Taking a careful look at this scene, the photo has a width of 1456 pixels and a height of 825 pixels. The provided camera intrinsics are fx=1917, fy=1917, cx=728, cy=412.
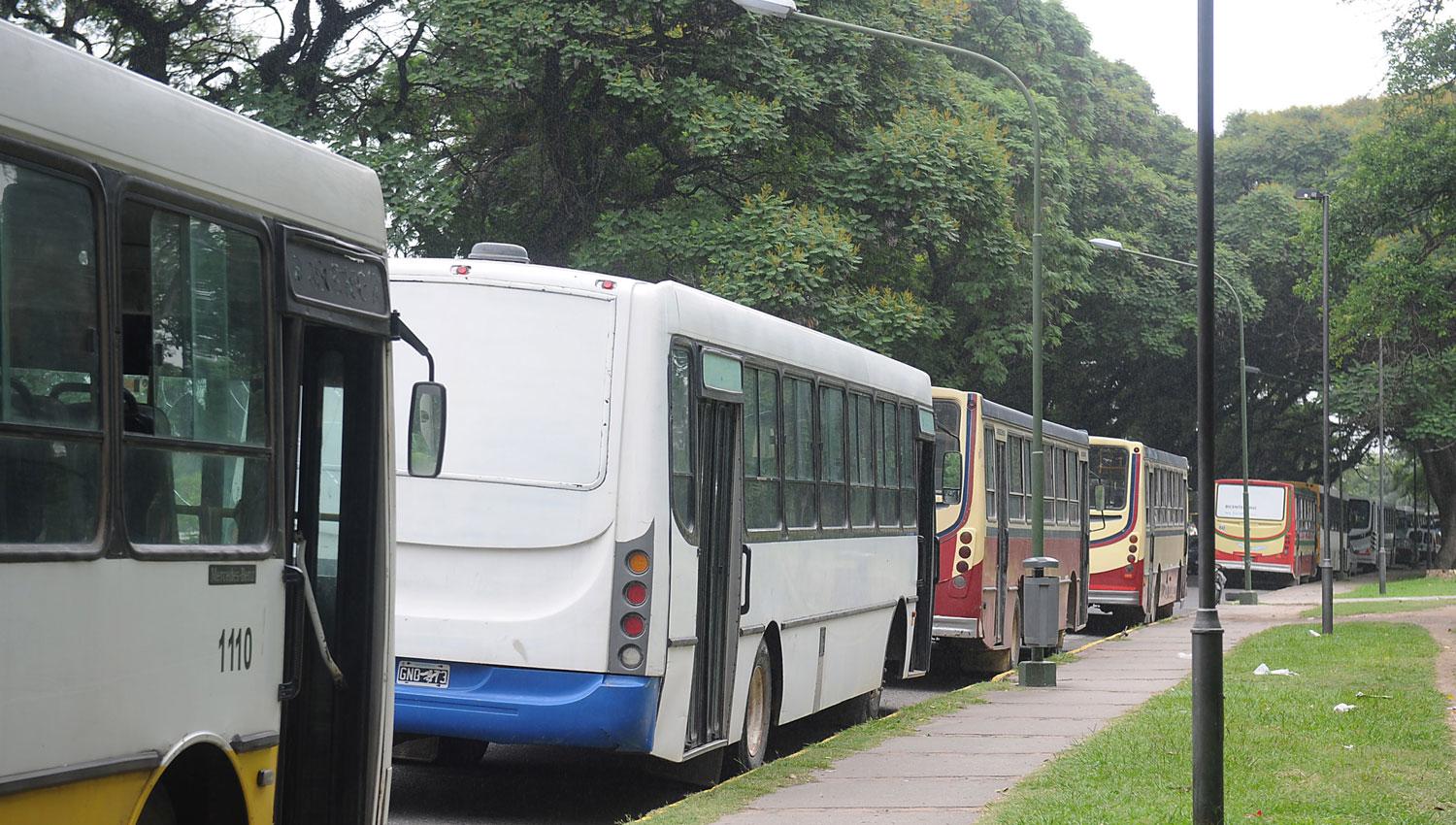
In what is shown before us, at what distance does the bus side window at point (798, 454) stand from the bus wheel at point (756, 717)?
1.00 m

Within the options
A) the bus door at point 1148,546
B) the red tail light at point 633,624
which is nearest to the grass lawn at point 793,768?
the red tail light at point 633,624

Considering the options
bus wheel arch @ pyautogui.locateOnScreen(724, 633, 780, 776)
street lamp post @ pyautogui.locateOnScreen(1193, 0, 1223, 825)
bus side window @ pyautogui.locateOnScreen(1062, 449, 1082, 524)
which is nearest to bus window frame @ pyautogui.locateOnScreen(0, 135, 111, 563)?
street lamp post @ pyautogui.locateOnScreen(1193, 0, 1223, 825)

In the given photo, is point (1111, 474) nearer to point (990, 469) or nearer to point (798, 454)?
point (990, 469)

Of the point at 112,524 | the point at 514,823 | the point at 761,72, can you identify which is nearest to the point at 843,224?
the point at 761,72

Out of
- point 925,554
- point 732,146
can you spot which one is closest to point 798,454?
point 925,554

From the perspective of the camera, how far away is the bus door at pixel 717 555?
10852 millimetres

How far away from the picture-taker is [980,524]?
20031 millimetres

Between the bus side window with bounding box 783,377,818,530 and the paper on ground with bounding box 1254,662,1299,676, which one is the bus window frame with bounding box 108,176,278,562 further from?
the paper on ground with bounding box 1254,662,1299,676

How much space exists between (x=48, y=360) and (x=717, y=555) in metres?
6.49

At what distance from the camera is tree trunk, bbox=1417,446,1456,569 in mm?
58812

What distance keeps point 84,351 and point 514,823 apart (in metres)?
5.66

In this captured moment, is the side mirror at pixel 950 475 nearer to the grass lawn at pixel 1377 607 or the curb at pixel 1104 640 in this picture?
the curb at pixel 1104 640

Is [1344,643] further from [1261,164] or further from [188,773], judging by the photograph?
[1261,164]

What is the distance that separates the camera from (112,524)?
514 cm
